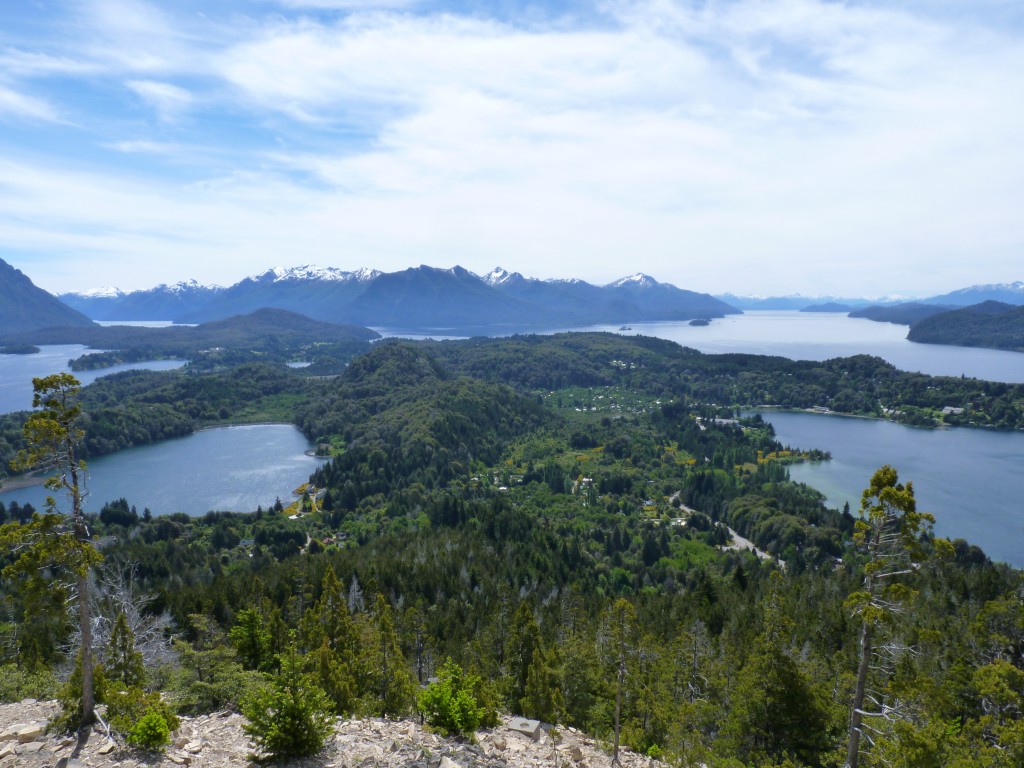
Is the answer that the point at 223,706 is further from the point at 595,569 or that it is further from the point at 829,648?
the point at 595,569

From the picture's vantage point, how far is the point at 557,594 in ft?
163

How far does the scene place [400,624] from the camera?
37.4 m

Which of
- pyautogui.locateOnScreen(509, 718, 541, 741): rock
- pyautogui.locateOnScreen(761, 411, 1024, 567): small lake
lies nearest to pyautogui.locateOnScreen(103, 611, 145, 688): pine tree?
pyautogui.locateOnScreen(509, 718, 541, 741): rock

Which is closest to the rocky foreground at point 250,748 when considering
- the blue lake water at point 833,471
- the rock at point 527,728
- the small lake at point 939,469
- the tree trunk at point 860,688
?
the rock at point 527,728

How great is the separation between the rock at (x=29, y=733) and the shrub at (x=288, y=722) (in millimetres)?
4737

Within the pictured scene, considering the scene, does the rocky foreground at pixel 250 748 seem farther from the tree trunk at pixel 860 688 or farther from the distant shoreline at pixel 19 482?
the distant shoreline at pixel 19 482

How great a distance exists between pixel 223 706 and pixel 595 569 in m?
49.2

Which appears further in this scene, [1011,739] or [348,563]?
[348,563]

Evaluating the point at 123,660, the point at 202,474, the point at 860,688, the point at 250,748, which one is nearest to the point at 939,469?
the point at 860,688

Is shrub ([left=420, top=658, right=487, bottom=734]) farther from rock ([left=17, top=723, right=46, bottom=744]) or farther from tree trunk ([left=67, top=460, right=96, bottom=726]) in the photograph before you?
rock ([left=17, top=723, right=46, bottom=744])

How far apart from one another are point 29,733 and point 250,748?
482cm

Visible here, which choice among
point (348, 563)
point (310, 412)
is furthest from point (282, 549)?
point (310, 412)

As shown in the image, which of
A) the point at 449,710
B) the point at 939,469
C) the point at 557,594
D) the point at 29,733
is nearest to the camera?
Result: the point at 29,733

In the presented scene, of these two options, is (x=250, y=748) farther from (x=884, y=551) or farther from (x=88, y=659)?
(x=884, y=551)
